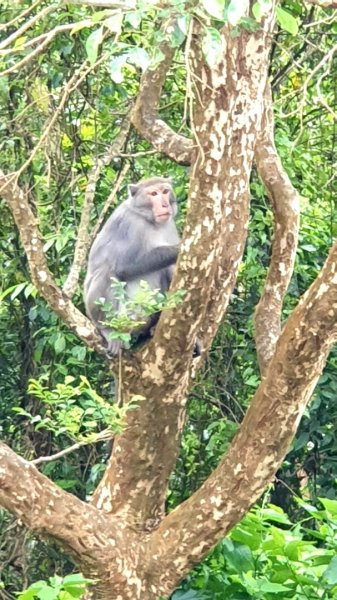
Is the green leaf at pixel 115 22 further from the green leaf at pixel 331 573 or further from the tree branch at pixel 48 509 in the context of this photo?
the green leaf at pixel 331 573

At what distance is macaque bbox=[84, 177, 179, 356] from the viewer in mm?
5398

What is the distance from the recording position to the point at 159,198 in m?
5.61

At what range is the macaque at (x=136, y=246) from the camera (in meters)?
5.40

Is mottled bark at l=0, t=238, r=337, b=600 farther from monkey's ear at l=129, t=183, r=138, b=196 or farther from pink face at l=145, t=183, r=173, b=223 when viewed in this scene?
monkey's ear at l=129, t=183, r=138, b=196

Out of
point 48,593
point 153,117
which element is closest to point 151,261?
point 153,117

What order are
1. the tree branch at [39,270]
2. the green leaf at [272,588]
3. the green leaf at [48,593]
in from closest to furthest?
the green leaf at [48,593] < the green leaf at [272,588] < the tree branch at [39,270]

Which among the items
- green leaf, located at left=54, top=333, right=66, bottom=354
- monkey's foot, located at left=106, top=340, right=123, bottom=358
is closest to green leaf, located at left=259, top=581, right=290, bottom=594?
monkey's foot, located at left=106, top=340, right=123, bottom=358

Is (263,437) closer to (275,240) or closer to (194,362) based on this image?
(194,362)

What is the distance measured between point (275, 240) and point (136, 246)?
1186 mm

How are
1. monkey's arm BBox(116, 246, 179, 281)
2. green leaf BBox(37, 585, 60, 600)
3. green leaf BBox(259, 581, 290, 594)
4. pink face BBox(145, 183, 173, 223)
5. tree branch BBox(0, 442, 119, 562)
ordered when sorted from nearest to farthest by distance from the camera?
green leaf BBox(37, 585, 60, 600)
tree branch BBox(0, 442, 119, 562)
green leaf BBox(259, 581, 290, 594)
monkey's arm BBox(116, 246, 179, 281)
pink face BBox(145, 183, 173, 223)

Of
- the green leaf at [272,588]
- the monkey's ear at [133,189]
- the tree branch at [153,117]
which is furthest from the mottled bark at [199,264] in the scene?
the monkey's ear at [133,189]

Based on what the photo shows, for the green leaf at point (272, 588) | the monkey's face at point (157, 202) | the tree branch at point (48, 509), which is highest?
the monkey's face at point (157, 202)

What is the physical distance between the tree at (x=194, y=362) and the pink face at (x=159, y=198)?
3.12 feet

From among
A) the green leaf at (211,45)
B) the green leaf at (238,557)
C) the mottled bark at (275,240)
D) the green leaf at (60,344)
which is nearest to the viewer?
the green leaf at (211,45)
